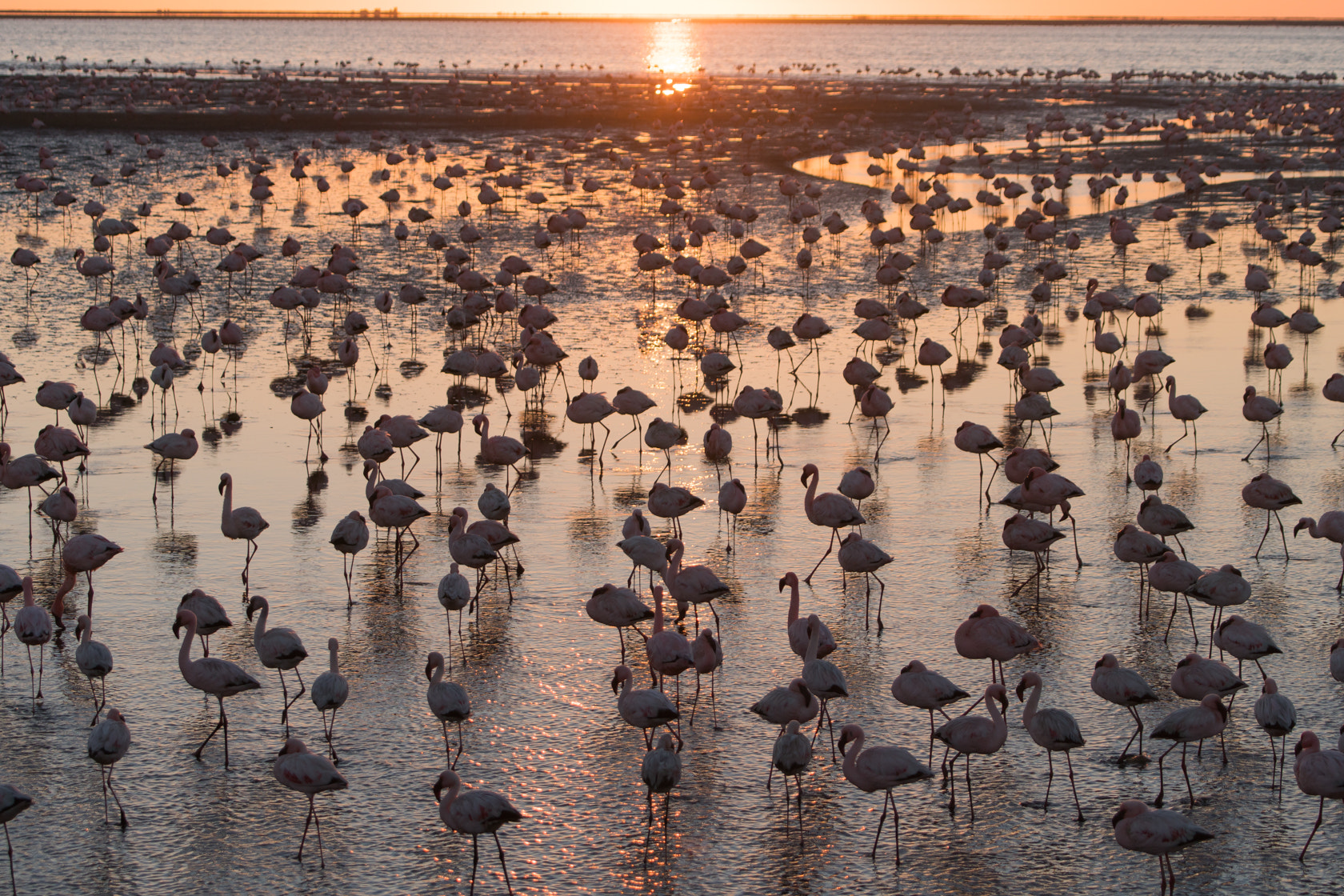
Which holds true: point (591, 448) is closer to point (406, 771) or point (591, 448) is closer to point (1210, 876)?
point (406, 771)

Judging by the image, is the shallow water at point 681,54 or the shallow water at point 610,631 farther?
the shallow water at point 681,54

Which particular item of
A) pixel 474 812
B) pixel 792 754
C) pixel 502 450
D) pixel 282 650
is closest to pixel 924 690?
pixel 792 754

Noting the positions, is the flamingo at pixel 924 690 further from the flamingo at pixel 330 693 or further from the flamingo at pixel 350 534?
the flamingo at pixel 350 534

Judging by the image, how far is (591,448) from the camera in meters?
14.8

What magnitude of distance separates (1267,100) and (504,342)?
4523 cm

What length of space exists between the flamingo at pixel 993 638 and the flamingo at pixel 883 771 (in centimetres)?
159

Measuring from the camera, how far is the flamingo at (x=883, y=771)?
720cm

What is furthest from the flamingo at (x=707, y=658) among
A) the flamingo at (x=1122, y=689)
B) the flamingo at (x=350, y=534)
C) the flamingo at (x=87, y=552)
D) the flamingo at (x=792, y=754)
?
the flamingo at (x=87, y=552)

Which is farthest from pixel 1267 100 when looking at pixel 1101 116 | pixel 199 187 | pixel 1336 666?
pixel 1336 666

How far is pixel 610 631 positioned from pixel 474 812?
11.2ft

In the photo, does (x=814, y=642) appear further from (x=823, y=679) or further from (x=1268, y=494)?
(x=1268, y=494)

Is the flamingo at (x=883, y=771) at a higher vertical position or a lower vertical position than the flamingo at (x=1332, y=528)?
lower

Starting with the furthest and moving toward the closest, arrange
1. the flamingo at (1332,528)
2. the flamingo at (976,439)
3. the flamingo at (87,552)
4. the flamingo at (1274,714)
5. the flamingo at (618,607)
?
the flamingo at (976,439), the flamingo at (1332,528), the flamingo at (87,552), the flamingo at (618,607), the flamingo at (1274,714)

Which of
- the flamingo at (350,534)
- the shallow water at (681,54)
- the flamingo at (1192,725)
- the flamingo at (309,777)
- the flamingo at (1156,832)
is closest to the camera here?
the flamingo at (1156,832)
